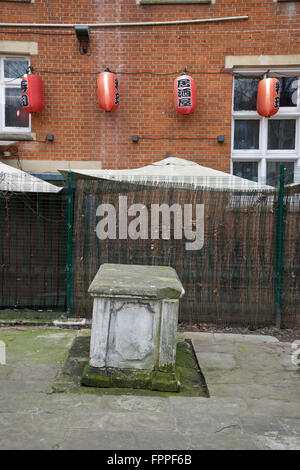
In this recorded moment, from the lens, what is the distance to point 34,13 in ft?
27.9

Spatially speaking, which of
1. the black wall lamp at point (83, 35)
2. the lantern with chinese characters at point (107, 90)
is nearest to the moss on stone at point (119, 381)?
the lantern with chinese characters at point (107, 90)

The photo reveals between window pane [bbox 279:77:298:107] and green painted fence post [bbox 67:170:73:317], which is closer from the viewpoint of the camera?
green painted fence post [bbox 67:170:73:317]

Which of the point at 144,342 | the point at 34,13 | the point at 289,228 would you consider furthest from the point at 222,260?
the point at 34,13

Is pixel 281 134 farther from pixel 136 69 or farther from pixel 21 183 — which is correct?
pixel 21 183

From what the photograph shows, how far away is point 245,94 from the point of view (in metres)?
8.88

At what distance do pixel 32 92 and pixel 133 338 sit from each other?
6.15 m

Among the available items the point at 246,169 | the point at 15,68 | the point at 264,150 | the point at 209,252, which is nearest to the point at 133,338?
the point at 209,252

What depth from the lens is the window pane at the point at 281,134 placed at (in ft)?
29.2

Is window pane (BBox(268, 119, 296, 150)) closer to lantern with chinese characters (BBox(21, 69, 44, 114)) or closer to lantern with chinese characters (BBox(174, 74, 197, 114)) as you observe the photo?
lantern with chinese characters (BBox(174, 74, 197, 114))

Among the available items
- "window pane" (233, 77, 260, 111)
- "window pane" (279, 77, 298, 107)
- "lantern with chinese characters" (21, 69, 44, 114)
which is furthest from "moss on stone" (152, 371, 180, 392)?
"window pane" (279, 77, 298, 107)

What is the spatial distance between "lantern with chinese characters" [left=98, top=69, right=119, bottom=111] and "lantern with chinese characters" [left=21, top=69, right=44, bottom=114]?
1.27 meters

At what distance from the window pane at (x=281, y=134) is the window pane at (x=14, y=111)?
18.1 ft

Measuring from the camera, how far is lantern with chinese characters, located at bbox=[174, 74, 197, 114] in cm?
809
